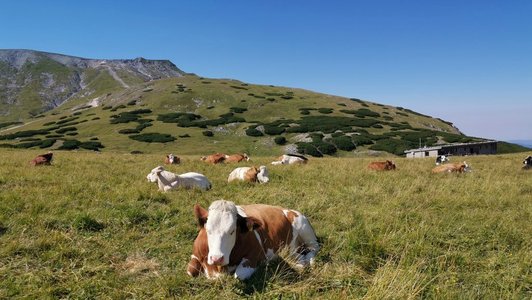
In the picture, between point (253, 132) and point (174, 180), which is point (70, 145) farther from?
point (174, 180)

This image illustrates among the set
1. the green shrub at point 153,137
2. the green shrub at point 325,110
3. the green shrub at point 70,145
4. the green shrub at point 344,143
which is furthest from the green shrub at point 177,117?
the green shrub at point 344,143

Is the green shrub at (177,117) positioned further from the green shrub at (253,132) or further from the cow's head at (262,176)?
the cow's head at (262,176)

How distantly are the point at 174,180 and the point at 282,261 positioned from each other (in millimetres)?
7864

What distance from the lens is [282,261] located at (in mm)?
5707

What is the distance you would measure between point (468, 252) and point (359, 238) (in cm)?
182

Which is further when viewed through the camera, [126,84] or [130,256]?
[126,84]

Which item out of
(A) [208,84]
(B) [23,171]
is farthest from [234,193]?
(A) [208,84]

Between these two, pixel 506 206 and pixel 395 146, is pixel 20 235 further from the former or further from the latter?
pixel 395 146

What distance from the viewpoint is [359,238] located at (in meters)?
6.59

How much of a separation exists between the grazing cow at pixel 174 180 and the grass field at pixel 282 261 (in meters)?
0.67

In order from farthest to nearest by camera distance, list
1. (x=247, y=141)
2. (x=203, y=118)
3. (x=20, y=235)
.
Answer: (x=203, y=118) < (x=247, y=141) < (x=20, y=235)

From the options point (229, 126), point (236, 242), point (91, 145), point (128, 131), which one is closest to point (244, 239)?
point (236, 242)

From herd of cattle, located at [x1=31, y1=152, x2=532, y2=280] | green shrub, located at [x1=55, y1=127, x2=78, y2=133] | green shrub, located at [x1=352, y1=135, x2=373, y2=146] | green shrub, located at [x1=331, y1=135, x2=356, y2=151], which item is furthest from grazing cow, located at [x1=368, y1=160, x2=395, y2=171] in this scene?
green shrub, located at [x1=55, y1=127, x2=78, y2=133]

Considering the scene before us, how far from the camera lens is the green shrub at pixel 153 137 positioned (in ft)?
171
